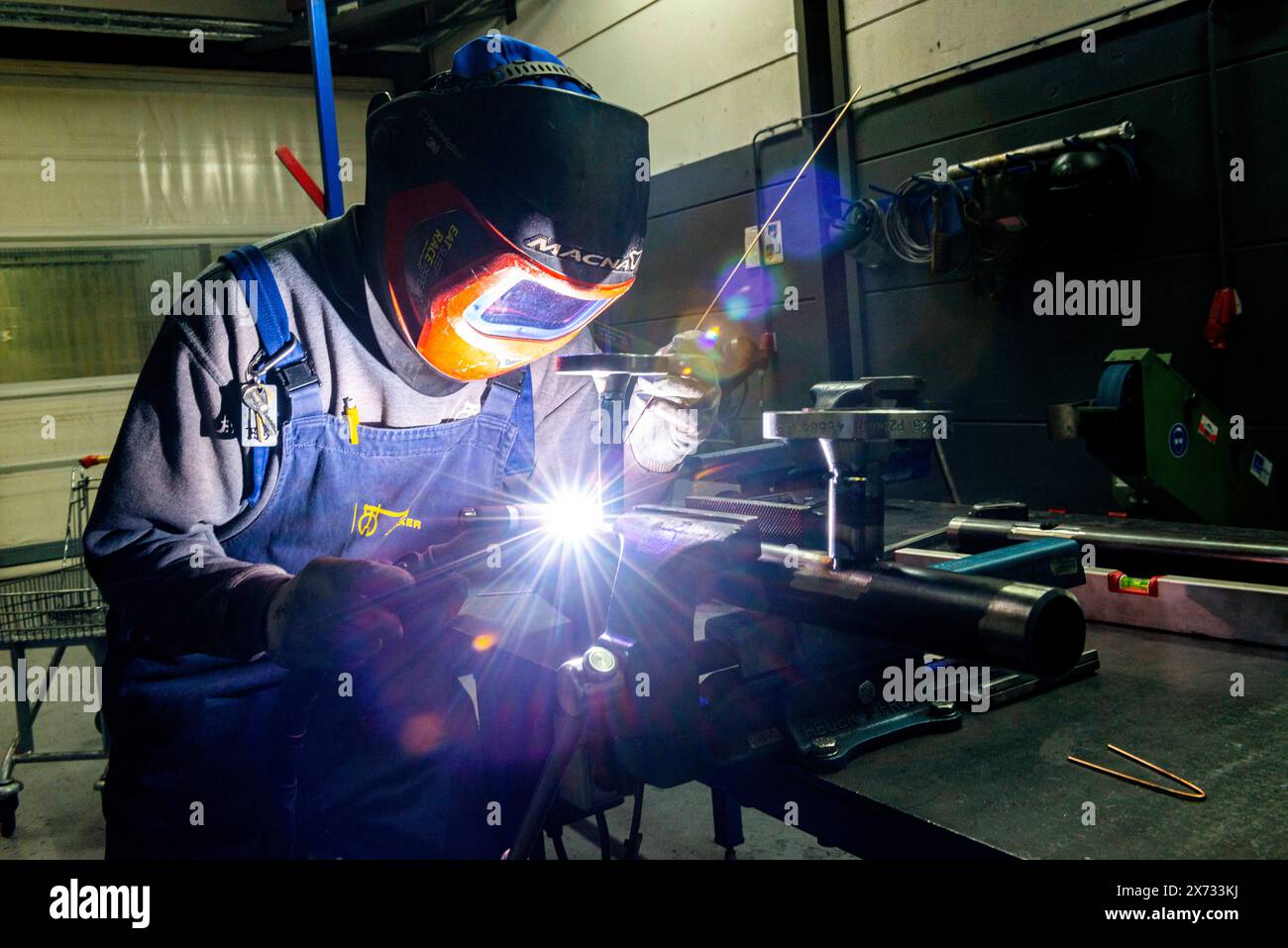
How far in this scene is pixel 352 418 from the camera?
158 centimetres

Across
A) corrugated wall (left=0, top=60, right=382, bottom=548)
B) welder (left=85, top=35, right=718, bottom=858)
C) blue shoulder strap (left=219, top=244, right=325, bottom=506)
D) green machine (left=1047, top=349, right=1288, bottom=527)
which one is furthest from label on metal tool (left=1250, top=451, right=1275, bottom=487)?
corrugated wall (left=0, top=60, right=382, bottom=548)

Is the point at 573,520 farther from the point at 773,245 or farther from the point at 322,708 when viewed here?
the point at 773,245

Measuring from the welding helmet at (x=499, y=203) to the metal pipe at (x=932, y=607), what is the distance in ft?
1.83

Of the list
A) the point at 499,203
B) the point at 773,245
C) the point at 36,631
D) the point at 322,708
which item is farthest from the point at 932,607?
the point at 773,245

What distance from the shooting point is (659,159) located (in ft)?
18.2

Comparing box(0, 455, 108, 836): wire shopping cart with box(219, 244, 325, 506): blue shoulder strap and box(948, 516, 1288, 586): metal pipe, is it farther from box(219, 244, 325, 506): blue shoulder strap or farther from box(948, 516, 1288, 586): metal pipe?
box(948, 516, 1288, 586): metal pipe

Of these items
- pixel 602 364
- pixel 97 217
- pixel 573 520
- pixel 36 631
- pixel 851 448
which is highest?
pixel 97 217

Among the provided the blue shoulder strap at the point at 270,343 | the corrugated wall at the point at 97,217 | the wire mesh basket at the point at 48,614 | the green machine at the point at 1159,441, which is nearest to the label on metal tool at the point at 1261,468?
the green machine at the point at 1159,441

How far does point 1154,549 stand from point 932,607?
91 cm

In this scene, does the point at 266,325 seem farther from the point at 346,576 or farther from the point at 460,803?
the point at 460,803

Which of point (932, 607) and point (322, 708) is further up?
point (932, 607)

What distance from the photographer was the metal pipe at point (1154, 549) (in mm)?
1582

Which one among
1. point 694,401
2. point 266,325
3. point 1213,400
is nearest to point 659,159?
point 1213,400
